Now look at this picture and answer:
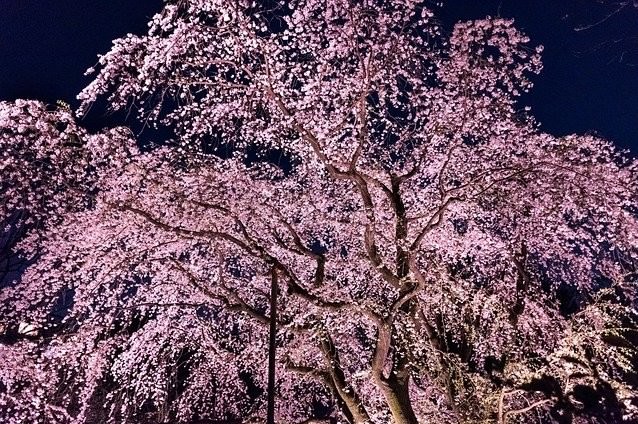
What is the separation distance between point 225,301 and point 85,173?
11.3 feet

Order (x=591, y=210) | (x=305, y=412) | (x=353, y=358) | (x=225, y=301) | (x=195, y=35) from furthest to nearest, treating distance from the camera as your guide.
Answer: (x=305, y=412) → (x=353, y=358) → (x=591, y=210) → (x=225, y=301) → (x=195, y=35)

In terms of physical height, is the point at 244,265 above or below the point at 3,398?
above

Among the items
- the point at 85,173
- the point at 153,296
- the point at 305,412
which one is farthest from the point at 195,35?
the point at 305,412

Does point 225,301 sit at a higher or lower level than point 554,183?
lower

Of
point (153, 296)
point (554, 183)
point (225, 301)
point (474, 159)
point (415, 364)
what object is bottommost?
point (415, 364)

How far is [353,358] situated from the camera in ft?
42.8

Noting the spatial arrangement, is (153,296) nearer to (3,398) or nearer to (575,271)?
(3,398)

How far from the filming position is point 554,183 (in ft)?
34.5

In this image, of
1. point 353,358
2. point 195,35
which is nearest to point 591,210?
point 353,358

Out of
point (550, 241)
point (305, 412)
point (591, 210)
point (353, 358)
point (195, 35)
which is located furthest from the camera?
point (305, 412)

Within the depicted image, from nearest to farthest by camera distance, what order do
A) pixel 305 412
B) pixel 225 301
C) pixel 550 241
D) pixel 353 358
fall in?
pixel 225 301, pixel 550 241, pixel 353 358, pixel 305 412

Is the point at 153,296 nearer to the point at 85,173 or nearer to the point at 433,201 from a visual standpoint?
the point at 85,173

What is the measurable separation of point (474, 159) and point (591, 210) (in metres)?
2.37

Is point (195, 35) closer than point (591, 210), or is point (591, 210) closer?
point (195, 35)
